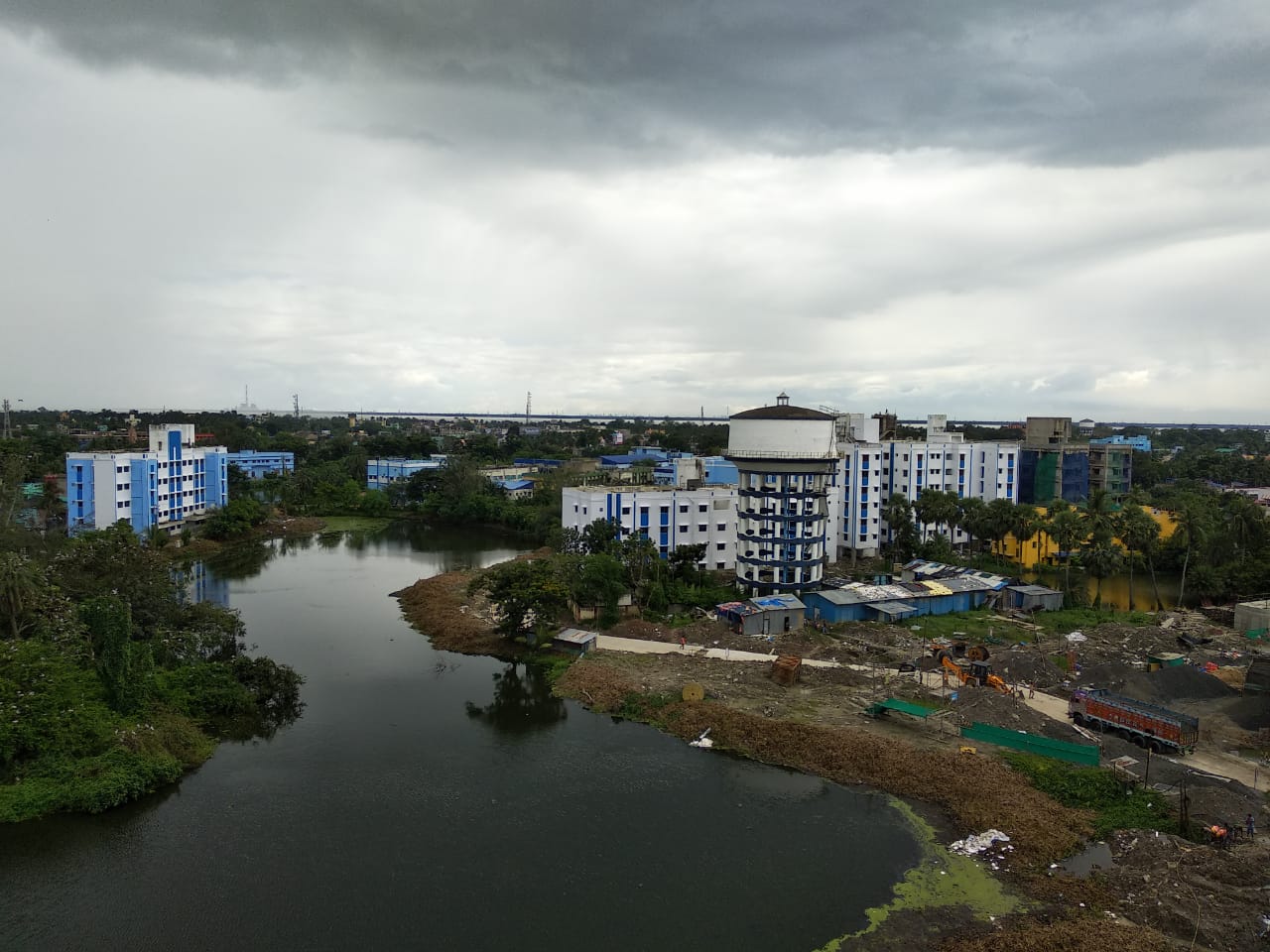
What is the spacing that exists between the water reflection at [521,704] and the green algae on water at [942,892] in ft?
36.7

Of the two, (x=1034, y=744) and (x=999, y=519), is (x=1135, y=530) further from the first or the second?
(x=1034, y=744)

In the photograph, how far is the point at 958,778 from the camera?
722 inches

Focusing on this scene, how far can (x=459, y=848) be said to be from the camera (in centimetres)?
1612

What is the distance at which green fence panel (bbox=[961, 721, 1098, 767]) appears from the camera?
1906 centimetres

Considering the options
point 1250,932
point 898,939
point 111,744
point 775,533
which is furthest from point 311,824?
point 775,533

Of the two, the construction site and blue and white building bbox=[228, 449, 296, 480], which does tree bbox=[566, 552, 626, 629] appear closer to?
the construction site

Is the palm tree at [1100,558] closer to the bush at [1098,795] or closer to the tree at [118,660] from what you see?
the bush at [1098,795]

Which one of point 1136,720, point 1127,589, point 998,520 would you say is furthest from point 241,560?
point 1127,589

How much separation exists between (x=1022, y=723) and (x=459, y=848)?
48.8 ft

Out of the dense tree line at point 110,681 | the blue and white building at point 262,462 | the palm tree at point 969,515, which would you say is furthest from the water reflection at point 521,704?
the blue and white building at point 262,462

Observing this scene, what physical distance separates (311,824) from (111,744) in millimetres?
5956

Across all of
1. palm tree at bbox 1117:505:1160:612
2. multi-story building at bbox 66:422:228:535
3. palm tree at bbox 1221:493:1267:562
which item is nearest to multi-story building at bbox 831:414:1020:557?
palm tree at bbox 1117:505:1160:612

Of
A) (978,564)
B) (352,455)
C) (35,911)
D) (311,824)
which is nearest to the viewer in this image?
(35,911)

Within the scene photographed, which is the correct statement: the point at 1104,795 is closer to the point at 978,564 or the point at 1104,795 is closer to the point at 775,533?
the point at 775,533
